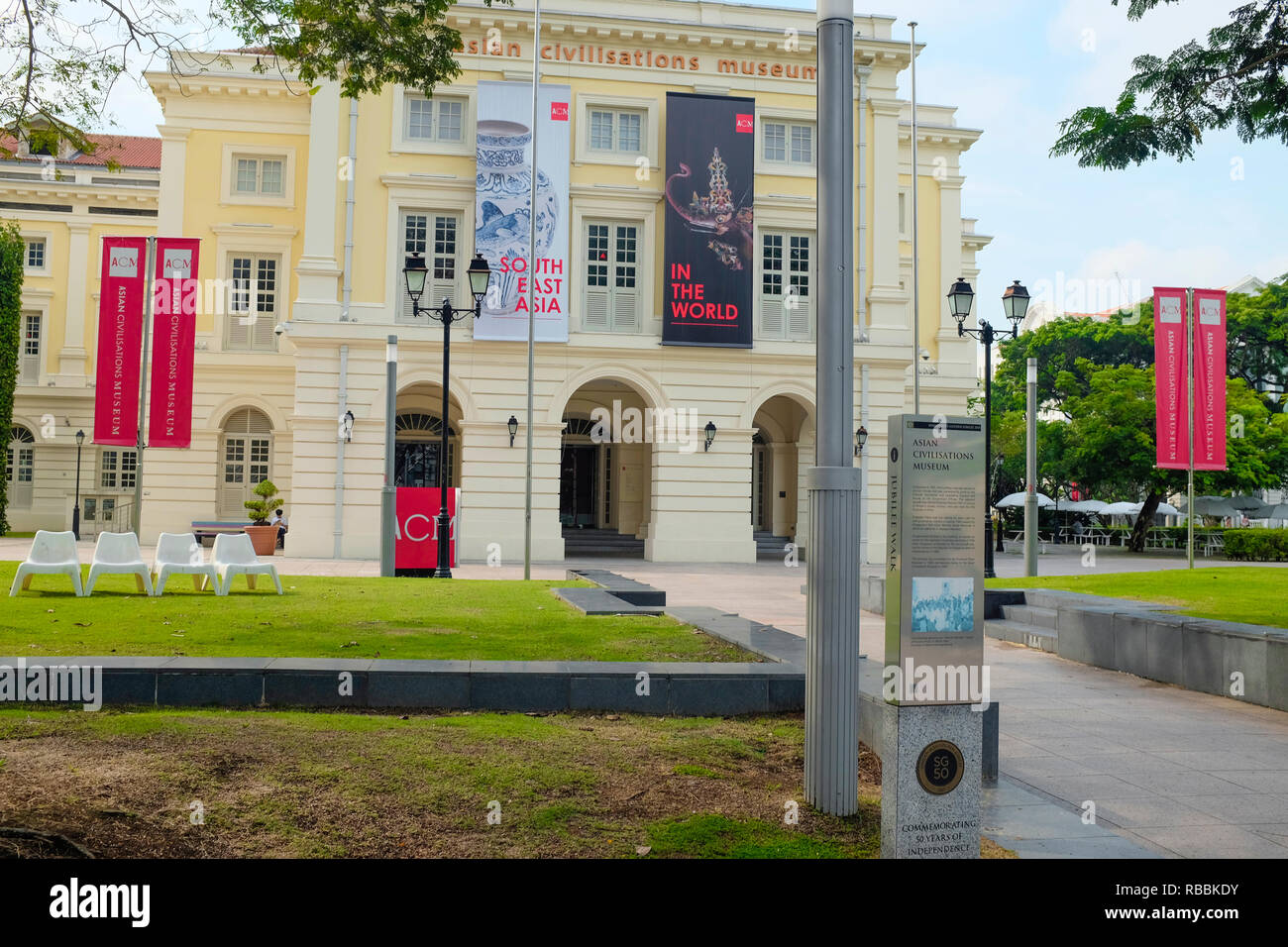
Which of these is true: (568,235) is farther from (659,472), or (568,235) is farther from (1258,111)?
(1258,111)

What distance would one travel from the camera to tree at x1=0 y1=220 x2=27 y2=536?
36.8m

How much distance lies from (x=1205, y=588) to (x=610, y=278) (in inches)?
714

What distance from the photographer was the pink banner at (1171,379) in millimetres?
25328

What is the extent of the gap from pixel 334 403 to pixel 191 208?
10.5 meters

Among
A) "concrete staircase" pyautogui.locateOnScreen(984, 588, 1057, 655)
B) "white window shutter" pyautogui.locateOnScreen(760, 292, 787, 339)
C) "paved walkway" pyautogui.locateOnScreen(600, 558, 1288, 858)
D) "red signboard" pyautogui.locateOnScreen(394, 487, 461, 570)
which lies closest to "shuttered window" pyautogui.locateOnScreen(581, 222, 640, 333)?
"white window shutter" pyautogui.locateOnScreen(760, 292, 787, 339)

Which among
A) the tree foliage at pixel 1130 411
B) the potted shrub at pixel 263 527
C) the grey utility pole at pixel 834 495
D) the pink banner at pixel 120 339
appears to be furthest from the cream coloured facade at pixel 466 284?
the grey utility pole at pixel 834 495

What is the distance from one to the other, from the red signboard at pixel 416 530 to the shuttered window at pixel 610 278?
10254mm

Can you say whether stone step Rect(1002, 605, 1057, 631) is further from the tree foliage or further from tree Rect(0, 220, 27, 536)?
tree Rect(0, 220, 27, 536)

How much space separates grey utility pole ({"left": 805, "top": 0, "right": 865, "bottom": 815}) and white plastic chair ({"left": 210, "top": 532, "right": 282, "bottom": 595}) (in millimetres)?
9960

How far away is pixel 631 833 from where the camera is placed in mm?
Result: 4734

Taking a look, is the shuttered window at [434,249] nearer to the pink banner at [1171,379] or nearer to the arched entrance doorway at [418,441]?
the arched entrance doorway at [418,441]

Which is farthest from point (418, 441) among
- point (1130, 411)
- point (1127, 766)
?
point (1127, 766)
